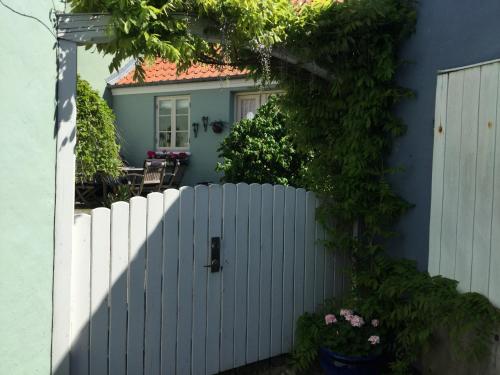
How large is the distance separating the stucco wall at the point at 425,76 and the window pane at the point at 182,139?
7729 mm

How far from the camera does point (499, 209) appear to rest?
2.97 meters

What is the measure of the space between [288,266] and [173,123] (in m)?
7.88

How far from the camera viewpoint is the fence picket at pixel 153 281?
130 inches

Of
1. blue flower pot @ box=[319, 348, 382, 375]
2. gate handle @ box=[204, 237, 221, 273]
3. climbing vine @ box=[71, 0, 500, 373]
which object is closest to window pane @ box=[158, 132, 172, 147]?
climbing vine @ box=[71, 0, 500, 373]

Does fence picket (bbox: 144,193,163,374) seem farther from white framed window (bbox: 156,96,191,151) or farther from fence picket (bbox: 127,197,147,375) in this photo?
white framed window (bbox: 156,96,191,151)

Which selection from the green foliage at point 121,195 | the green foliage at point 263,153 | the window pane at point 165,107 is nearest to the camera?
the green foliage at point 263,153

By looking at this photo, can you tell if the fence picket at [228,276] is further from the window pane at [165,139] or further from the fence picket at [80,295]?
the window pane at [165,139]

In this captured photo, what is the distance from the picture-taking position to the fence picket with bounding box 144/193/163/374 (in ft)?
10.9

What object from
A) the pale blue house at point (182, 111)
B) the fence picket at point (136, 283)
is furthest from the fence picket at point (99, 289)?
the pale blue house at point (182, 111)

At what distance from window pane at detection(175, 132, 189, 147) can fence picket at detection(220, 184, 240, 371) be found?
7700 millimetres

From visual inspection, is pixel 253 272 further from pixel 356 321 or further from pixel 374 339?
pixel 374 339

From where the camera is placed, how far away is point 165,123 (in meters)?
11.7

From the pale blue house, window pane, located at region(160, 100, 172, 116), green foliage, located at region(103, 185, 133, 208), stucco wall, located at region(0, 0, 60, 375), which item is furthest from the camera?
window pane, located at region(160, 100, 172, 116)

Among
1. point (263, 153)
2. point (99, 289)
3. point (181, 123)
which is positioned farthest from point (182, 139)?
point (99, 289)
